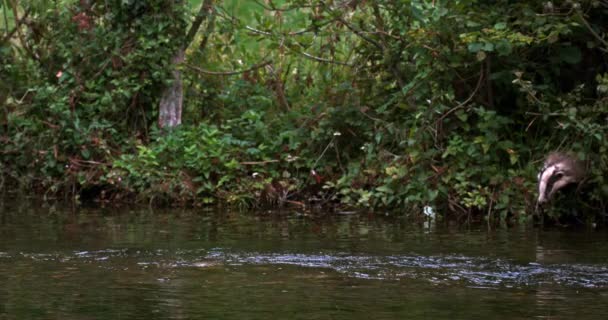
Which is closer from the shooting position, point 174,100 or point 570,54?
point 570,54

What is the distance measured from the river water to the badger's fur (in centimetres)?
39

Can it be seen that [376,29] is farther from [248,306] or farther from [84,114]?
[248,306]

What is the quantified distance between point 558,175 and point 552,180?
3.0 inches

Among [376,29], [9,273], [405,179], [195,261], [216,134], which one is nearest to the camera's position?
[9,273]

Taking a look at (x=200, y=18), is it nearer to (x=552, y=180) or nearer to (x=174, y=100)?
(x=174, y=100)

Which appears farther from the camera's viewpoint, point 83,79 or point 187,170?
point 83,79

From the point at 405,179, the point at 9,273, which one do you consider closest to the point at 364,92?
the point at 405,179

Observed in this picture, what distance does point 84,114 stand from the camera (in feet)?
54.9

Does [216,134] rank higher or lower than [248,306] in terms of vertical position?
higher

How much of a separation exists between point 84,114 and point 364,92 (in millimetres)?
3698

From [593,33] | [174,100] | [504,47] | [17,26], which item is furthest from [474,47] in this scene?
[17,26]

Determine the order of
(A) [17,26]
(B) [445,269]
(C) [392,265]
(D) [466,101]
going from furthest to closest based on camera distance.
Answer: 1. (A) [17,26]
2. (D) [466,101]
3. (C) [392,265]
4. (B) [445,269]

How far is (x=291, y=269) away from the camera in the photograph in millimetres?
10219

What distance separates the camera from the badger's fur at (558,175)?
509 inches
